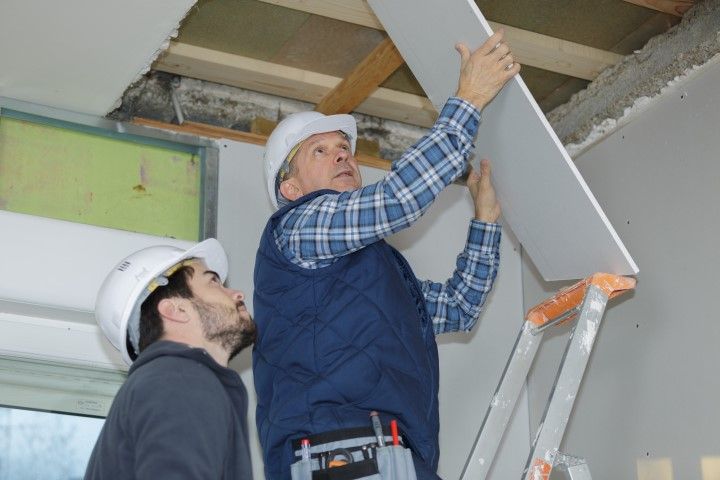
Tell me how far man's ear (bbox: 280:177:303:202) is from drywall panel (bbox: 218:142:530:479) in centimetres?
55

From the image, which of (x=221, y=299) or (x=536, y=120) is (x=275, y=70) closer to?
(x=536, y=120)

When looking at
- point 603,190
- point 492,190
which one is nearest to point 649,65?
point 603,190

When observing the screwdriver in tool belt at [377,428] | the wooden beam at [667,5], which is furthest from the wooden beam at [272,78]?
the screwdriver in tool belt at [377,428]

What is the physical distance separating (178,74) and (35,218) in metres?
0.75

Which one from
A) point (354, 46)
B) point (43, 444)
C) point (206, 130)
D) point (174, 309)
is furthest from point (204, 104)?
point (174, 309)

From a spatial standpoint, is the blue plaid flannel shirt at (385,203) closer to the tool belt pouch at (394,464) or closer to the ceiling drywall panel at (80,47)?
the tool belt pouch at (394,464)

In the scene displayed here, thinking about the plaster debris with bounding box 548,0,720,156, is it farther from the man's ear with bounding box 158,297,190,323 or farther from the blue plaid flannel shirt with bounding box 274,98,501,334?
the man's ear with bounding box 158,297,190,323

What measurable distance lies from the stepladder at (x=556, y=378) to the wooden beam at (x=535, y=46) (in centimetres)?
92

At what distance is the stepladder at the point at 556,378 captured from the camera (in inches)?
99.0

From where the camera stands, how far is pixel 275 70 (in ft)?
11.5

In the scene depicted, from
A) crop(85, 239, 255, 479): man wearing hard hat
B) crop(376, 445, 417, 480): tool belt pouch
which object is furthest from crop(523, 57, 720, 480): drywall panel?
crop(85, 239, 255, 479): man wearing hard hat

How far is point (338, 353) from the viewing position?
2412mm

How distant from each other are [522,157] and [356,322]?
2.35 ft

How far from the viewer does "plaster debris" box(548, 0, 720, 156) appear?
3.02 m
